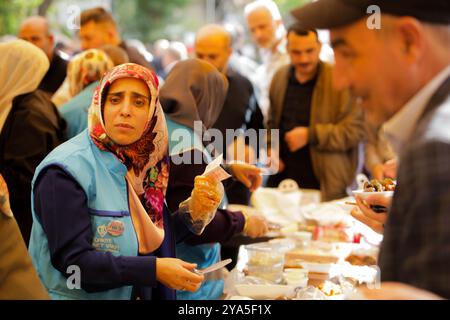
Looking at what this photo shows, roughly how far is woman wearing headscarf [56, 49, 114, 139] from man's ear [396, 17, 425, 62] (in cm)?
268

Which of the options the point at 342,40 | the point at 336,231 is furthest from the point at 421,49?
the point at 336,231

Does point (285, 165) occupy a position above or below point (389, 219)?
below

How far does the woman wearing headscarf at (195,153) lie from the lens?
8.63 feet

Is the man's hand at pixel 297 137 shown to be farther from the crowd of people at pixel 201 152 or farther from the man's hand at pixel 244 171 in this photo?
the man's hand at pixel 244 171

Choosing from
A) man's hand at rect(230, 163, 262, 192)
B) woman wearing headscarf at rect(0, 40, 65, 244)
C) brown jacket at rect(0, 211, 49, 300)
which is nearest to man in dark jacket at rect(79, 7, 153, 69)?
woman wearing headscarf at rect(0, 40, 65, 244)

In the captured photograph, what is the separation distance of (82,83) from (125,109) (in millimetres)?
1909

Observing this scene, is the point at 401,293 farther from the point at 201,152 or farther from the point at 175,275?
the point at 201,152

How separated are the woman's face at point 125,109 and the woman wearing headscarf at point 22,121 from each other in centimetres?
107

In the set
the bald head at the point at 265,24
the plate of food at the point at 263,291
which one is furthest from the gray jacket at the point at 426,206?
the bald head at the point at 265,24

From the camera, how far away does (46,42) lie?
5.46 meters

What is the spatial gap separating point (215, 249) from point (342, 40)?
66.7 inches

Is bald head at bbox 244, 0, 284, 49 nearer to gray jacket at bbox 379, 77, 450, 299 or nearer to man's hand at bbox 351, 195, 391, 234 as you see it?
man's hand at bbox 351, 195, 391, 234
